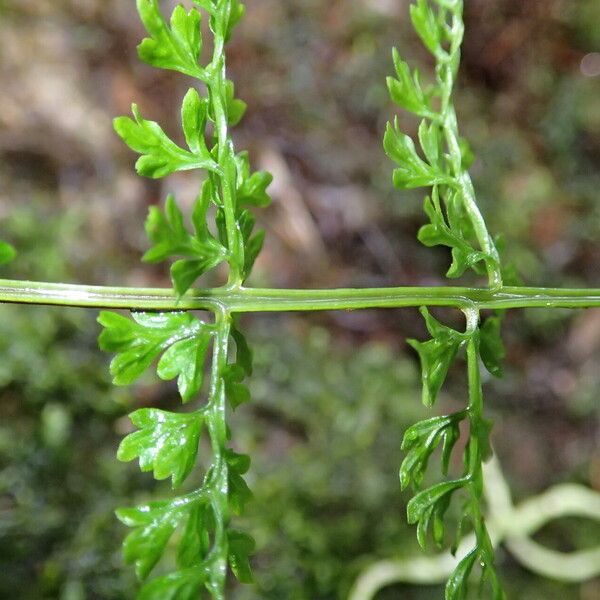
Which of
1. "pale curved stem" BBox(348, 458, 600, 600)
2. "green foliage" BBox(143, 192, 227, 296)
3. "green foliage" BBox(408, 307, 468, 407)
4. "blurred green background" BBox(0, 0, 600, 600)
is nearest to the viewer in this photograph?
"green foliage" BBox(143, 192, 227, 296)

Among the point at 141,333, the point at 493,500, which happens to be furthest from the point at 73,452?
the point at 493,500

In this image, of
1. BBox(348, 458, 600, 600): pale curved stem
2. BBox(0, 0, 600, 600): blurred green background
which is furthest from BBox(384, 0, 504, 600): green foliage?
BBox(348, 458, 600, 600): pale curved stem

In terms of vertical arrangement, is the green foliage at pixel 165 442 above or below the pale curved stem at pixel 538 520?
above

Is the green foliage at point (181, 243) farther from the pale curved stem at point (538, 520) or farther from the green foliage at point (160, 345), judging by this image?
the pale curved stem at point (538, 520)

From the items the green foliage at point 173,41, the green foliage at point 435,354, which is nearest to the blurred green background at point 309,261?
the green foliage at point 435,354

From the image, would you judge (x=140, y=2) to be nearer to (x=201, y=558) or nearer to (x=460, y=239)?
(x=460, y=239)

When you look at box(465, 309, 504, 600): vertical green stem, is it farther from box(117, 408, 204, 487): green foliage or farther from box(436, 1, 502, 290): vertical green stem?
box(117, 408, 204, 487): green foliage
